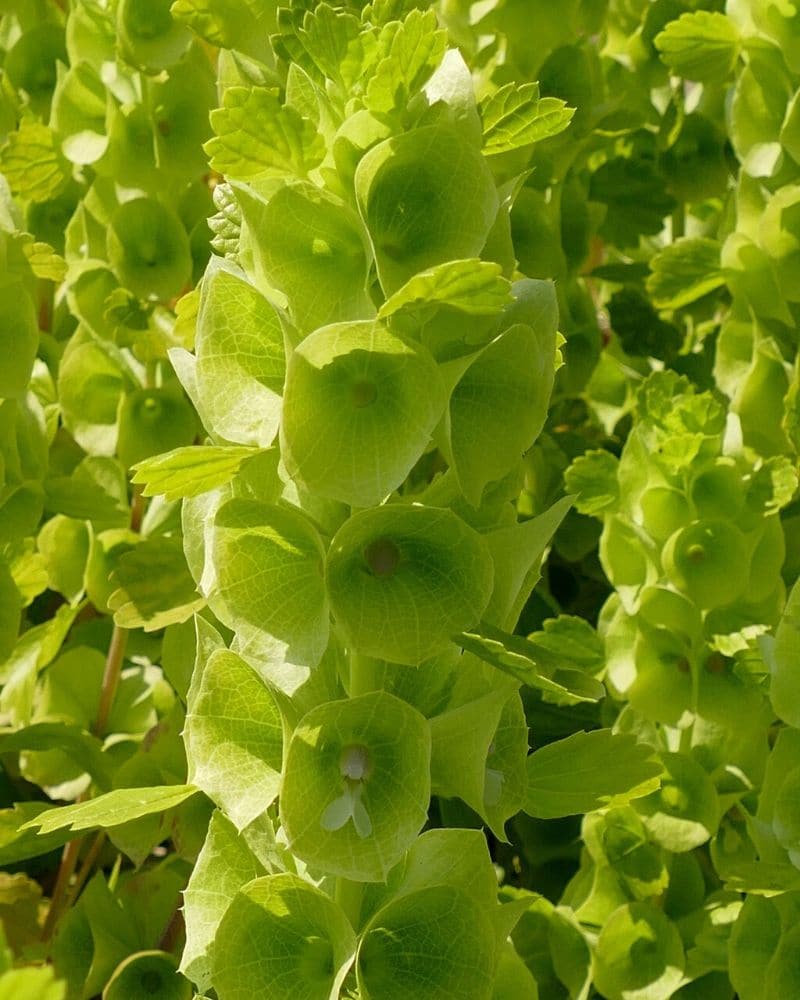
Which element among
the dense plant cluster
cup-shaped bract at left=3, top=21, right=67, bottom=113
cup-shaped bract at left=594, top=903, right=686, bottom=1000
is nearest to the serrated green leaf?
the dense plant cluster

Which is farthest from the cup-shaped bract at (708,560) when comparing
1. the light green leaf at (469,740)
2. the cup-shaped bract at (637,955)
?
the light green leaf at (469,740)

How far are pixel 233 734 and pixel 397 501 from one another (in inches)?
3.4

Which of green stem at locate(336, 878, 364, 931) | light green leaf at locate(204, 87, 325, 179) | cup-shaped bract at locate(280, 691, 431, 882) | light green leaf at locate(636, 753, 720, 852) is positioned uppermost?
light green leaf at locate(204, 87, 325, 179)

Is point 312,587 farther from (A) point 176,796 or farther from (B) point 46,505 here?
(B) point 46,505

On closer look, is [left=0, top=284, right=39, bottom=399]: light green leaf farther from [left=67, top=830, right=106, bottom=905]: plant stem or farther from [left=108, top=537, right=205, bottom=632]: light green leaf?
[left=67, top=830, right=106, bottom=905]: plant stem

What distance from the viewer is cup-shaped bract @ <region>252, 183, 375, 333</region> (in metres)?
0.40

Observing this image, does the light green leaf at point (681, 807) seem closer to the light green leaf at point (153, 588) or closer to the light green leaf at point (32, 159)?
the light green leaf at point (153, 588)

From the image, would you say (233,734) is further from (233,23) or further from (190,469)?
(233,23)

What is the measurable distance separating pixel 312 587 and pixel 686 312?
60 centimetres

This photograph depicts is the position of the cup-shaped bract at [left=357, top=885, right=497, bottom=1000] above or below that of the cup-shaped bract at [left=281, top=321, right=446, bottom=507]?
below

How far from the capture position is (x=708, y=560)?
0.67 m

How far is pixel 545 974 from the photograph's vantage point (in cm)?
75

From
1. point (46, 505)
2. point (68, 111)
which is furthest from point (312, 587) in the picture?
point (68, 111)

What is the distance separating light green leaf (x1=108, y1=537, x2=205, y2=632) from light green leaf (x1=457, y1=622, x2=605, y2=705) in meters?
0.13
